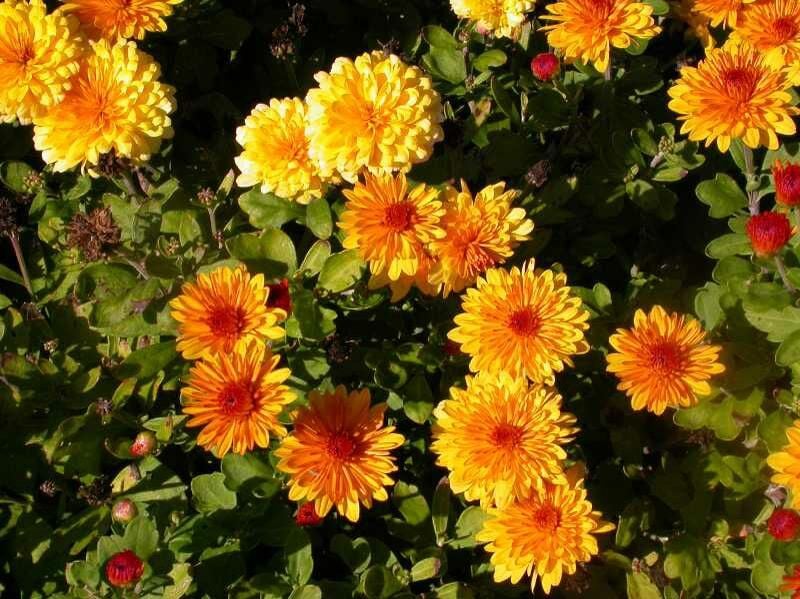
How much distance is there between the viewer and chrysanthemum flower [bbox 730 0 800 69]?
7.69ft

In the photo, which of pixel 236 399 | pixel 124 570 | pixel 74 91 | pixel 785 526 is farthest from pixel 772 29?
pixel 124 570

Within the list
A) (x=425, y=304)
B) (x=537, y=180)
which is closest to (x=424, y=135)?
(x=537, y=180)

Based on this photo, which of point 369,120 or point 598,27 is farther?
point 598,27

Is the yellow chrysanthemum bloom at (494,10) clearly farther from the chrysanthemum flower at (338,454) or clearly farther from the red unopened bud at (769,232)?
the chrysanthemum flower at (338,454)

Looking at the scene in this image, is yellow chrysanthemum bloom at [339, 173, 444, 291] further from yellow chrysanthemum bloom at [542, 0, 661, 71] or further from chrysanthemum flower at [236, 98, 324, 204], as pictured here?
yellow chrysanthemum bloom at [542, 0, 661, 71]

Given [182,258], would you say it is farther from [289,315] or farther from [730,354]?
[730,354]

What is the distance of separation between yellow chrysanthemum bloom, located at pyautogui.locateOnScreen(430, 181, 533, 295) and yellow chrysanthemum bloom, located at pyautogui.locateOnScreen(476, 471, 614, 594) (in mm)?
542

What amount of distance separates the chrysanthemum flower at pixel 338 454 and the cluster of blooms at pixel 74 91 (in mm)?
821

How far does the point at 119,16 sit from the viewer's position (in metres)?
2.35

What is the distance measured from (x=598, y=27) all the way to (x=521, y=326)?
88 centimetres

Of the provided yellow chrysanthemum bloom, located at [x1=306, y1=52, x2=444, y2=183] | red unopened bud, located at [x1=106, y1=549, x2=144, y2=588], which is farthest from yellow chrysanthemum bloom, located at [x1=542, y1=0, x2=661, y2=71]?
red unopened bud, located at [x1=106, y1=549, x2=144, y2=588]

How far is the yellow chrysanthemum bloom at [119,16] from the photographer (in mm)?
2348

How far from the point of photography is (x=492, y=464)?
1.95m

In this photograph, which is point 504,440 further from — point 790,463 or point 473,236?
point 790,463
